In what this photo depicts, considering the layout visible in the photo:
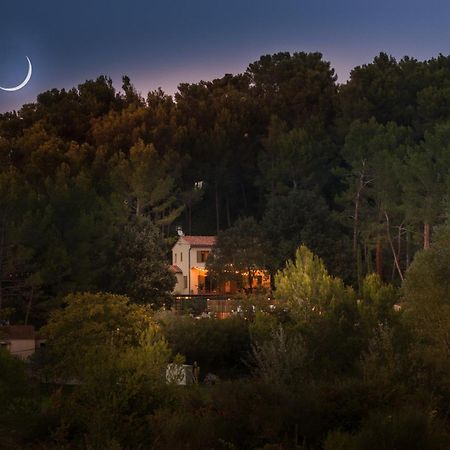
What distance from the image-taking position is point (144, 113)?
247ft

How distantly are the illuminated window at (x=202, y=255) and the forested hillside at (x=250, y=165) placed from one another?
3.22 m

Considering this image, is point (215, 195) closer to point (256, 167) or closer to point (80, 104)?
point (256, 167)

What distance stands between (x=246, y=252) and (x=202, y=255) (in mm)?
7459

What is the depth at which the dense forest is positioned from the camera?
2105cm

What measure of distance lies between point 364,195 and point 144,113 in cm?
1860

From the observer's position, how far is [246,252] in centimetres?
6462

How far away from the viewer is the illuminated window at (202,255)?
2803 inches

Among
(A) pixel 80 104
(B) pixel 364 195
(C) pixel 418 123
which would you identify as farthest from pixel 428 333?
(A) pixel 80 104

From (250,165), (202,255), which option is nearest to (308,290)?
(202,255)

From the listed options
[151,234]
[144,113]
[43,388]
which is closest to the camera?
[43,388]

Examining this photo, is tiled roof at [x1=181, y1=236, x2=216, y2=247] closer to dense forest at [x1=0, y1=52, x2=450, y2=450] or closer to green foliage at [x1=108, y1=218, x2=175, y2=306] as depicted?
dense forest at [x1=0, y1=52, x2=450, y2=450]

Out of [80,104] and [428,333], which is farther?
[80,104]

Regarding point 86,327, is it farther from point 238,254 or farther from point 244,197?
point 244,197

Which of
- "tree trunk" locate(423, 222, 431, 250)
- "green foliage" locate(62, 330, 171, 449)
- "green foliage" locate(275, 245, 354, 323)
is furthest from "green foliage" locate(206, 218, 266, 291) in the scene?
"green foliage" locate(62, 330, 171, 449)
